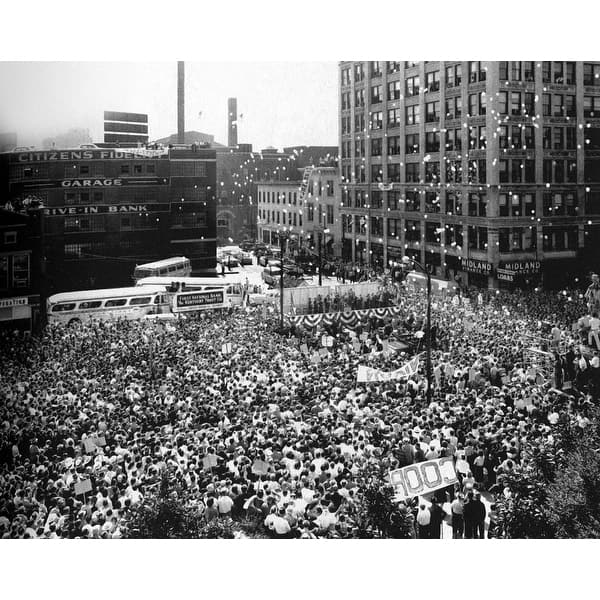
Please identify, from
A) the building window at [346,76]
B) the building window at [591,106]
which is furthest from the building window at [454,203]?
the building window at [346,76]

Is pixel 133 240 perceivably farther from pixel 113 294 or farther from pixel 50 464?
pixel 50 464

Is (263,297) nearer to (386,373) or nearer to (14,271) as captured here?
(386,373)

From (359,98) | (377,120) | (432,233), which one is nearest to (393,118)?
(377,120)

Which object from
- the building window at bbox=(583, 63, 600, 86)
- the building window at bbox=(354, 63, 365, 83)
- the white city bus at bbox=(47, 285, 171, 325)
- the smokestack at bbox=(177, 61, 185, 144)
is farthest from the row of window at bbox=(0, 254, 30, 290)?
the building window at bbox=(583, 63, 600, 86)

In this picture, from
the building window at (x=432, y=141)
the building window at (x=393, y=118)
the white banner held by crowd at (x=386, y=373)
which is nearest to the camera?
the white banner held by crowd at (x=386, y=373)

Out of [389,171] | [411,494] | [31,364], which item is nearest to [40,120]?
[31,364]

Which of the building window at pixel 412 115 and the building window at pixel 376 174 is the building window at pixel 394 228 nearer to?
the building window at pixel 376 174
